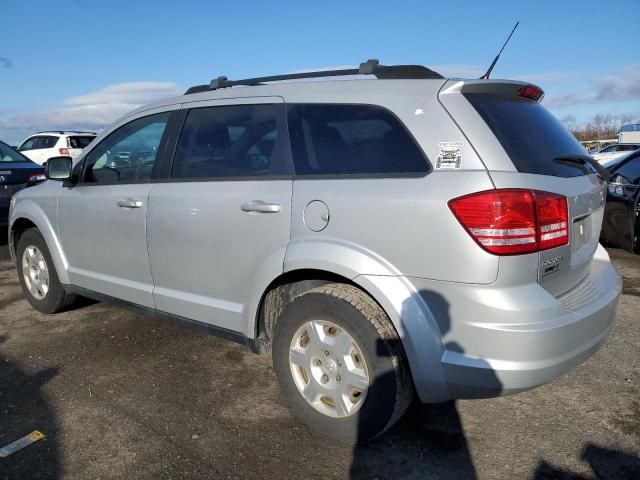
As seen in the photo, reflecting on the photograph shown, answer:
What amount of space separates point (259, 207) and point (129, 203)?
1186mm

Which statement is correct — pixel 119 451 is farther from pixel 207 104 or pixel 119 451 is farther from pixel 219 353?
pixel 207 104

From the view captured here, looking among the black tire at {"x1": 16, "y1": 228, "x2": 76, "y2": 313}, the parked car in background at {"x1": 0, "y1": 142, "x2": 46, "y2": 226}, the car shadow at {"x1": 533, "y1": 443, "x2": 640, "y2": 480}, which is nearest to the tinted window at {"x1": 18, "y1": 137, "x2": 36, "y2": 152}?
the parked car in background at {"x1": 0, "y1": 142, "x2": 46, "y2": 226}

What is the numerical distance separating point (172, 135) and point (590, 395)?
10.1 feet

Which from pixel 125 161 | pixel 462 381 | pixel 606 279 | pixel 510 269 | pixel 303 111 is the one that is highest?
pixel 303 111

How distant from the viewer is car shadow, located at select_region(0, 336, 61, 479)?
252 centimetres

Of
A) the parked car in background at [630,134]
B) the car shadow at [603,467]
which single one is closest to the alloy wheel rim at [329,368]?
the car shadow at [603,467]

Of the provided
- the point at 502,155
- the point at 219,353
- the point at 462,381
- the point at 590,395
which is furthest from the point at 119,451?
the point at 590,395

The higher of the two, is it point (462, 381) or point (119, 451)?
point (462, 381)

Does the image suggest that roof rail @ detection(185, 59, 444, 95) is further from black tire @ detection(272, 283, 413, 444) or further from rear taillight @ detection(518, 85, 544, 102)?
black tire @ detection(272, 283, 413, 444)

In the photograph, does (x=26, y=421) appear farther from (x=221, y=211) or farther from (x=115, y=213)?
(x=221, y=211)

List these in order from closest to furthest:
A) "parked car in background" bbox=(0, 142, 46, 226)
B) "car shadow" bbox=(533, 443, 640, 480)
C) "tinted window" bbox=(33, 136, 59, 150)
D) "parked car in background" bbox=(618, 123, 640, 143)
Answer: "car shadow" bbox=(533, 443, 640, 480), "parked car in background" bbox=(0, 142, 46, 226), "tinted window" bbox=(33, 136, 59, 150), "parked car in background" bbox=(618, 123, 640, 143)

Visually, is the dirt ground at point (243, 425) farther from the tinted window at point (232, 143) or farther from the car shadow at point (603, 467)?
the tinted window at point (232, 143)

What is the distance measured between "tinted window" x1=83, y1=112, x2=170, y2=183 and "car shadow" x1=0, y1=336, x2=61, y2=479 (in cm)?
144

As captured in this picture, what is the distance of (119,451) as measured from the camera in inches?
105
